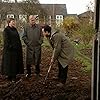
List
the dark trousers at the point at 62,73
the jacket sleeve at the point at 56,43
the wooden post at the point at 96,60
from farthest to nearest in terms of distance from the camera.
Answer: the dark trousers at the point at 62,73 < the jacket sleeve at the point at 56,43 < the wooden post at the point at 96,60

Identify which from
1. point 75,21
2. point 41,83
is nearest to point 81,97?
point 41,83

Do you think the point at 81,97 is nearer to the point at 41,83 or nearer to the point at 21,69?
the point at 41,83

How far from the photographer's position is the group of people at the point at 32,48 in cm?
464

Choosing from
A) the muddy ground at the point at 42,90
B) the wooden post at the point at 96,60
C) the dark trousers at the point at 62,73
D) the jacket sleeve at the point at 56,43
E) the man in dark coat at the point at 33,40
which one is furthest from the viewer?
the man in dark coat at the point at 33,40

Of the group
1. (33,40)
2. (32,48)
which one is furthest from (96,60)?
(32,48)

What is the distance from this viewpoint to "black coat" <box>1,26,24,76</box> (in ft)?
16.5

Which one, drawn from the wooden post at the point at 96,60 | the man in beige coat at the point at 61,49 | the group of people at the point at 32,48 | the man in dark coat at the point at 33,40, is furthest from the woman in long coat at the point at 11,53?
the wooden post at the point at 96,60

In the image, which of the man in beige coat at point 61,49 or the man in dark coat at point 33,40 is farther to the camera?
the man in dark coat at point 33,40

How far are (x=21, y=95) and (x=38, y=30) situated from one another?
1305 mm

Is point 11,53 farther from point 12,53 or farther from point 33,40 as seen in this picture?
point 33,40

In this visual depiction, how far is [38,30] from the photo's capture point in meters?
5.31

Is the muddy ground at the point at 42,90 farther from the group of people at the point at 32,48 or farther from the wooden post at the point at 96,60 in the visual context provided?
the wooden post at the point at 96,60

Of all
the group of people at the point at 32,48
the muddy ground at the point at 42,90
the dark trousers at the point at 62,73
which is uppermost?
the group of people at the point at 32,48

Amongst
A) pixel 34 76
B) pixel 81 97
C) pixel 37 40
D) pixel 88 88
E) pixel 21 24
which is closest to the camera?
pixel 81 97
